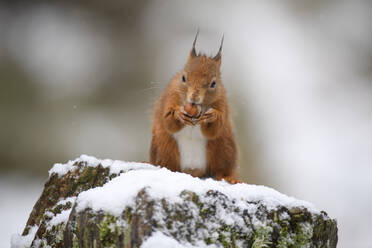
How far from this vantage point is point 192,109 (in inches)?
84.2

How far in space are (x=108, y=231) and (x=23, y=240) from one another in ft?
2.55

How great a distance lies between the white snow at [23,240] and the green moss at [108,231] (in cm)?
71

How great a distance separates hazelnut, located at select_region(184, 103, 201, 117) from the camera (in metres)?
2.13

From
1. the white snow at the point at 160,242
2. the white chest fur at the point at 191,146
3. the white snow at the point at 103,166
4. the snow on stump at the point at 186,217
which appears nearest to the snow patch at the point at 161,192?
the snow on stump at the point at 186,217

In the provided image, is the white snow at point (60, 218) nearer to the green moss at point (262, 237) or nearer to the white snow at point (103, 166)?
the white snow at point (103, 166)

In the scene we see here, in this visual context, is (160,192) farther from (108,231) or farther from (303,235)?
(303,235)

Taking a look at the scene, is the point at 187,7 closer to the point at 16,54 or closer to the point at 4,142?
the point at 16,54

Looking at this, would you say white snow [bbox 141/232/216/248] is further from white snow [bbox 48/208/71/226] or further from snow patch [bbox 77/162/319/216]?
white snow [bbox 48/208/71/226]

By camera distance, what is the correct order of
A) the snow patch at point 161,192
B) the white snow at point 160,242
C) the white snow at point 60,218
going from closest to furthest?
1. the white snow at point 160,242
2. the snow patch at point 161,192
3. the white snow at point 60,218

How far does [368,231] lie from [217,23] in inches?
107

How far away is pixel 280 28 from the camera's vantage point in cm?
509

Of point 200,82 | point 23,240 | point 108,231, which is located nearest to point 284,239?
point 108,231

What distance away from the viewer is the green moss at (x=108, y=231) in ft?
4.67

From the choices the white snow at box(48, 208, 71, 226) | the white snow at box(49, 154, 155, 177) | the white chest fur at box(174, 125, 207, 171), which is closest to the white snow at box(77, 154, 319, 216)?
the white snow at box(48, 208, 71, 226)
